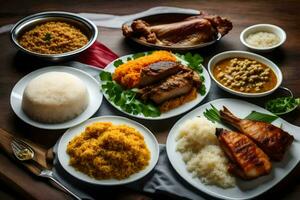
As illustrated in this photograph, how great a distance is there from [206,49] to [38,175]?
1.36 m

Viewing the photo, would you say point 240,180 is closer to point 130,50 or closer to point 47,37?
point 130,50

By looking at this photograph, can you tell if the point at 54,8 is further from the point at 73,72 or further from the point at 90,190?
the point at 90,190

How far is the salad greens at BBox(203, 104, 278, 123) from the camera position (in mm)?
2359

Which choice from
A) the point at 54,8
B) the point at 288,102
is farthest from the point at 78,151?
the point at 54,8

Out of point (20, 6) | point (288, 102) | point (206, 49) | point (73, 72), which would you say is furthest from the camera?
→ point (20, 6)

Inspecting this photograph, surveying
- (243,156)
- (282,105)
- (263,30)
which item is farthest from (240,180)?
(263,30)

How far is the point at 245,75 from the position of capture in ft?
8.67

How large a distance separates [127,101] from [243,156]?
72 cm

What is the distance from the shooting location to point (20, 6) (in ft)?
10.7

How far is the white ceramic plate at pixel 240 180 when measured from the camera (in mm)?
2029

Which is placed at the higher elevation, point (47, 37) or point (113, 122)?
point (47, 37)

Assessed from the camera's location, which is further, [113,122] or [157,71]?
[157,71]

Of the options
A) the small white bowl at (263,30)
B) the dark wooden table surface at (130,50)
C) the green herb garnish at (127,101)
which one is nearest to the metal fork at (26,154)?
the dark wooden table surface at (130,50)

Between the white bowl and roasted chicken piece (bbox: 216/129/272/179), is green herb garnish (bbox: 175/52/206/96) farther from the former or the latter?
roasted chicken piece (bbox: 216/129/272/179)
